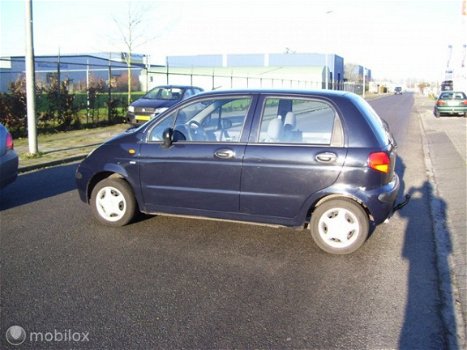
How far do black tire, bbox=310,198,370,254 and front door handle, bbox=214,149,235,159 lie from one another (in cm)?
109

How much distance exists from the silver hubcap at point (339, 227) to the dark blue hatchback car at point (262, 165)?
0.01 metres

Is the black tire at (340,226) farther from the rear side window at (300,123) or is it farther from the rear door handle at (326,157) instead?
the rear side window at (300,123)

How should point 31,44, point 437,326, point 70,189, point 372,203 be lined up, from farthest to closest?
point 31,44 → point 70,189 → point 372,203 → point 437,326

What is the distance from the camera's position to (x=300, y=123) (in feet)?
17.3

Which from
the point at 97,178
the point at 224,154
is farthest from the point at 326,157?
the point at 97,178

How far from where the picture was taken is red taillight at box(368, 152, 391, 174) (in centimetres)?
486

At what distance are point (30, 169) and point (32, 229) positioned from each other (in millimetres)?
4300

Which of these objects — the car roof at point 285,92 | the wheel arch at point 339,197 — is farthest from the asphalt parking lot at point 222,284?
the car roof at point 285,92

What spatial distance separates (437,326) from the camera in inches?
141

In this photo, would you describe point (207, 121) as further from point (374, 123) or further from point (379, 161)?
point (379, 161)

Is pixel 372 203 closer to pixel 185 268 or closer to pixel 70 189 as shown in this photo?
pixel 185 268

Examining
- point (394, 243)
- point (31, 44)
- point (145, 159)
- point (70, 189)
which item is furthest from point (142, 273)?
point (31, 44)

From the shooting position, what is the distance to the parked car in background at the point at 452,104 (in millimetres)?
27609

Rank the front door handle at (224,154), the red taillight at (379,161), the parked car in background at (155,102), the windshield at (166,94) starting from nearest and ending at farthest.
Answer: the red taillight at (379,161) → the front door handle at (224,154) → the parked car in background at (155,102) → the windshield at (166,94)
